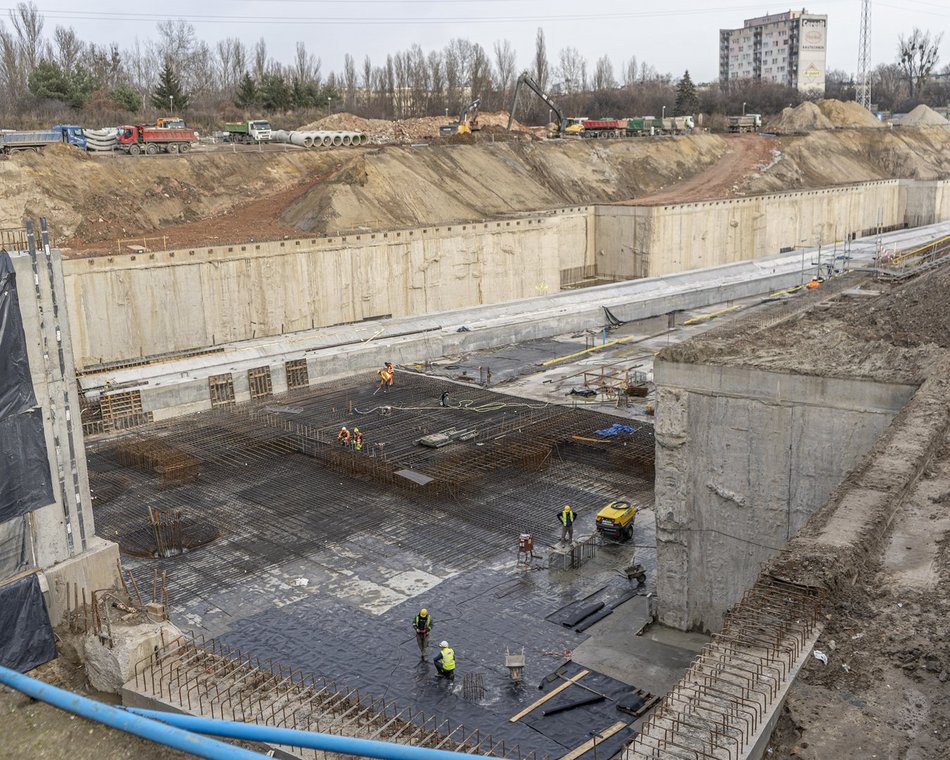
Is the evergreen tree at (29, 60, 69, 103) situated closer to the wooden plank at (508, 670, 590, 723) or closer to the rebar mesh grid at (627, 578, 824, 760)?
the wooden plank at (508, 670, 590, 723)

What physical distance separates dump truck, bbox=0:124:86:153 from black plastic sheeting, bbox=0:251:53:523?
97.5 ft

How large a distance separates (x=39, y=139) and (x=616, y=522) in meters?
→ 33.7

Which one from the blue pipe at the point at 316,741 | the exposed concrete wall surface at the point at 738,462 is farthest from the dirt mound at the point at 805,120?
the blue pipe at the point at 316,741

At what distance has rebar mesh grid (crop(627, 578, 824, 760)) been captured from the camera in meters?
7.42

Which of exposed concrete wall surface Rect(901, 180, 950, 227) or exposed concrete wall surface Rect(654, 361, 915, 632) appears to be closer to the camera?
exposed concrete wall surface Rect(654, 361, 915, 632)

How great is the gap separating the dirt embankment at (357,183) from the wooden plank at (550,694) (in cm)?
2560

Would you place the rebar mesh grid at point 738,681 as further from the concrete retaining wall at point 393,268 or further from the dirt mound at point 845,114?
the dirt mound at point 845,114

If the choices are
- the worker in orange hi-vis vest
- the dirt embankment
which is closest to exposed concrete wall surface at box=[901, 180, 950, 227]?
the dirt embankment

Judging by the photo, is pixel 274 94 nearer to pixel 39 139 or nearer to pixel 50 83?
pixel 50 83

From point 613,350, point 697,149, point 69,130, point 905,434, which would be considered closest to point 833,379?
point 905,434

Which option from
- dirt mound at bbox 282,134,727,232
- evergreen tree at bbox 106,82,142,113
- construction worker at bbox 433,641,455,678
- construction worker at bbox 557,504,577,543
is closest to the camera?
construction worker at bbox 433,641,455,678

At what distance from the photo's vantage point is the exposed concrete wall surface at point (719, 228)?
47031 mm

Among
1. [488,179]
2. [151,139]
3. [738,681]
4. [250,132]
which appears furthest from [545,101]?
[738,681]

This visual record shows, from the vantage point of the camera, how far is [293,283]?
3444cm
